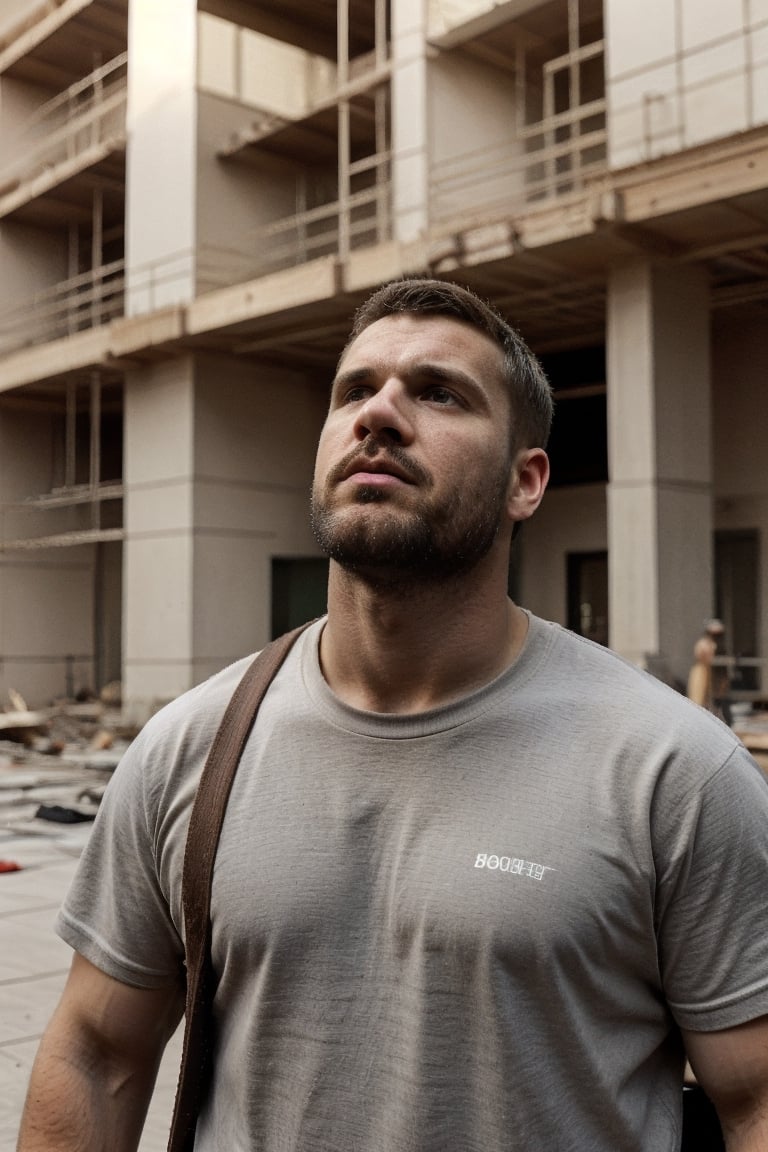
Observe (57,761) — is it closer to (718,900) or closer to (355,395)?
(355,395)

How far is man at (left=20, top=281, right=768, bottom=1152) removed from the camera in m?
1.76

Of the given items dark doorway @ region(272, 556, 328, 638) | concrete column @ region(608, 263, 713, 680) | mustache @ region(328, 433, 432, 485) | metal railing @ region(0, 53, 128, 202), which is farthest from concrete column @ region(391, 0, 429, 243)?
mustache @ region(328, 433, 432, 485)

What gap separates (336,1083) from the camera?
5.98ft

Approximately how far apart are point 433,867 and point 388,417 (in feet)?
2.49

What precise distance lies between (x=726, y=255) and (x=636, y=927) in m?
15.1

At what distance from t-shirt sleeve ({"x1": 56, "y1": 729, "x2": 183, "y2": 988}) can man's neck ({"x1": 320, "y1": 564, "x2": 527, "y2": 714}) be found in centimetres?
42

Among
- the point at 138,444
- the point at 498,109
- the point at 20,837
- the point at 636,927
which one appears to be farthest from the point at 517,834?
the point at 138,444

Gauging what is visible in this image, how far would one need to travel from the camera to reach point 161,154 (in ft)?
69.8

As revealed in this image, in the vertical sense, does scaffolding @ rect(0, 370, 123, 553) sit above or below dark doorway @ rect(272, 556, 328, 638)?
above

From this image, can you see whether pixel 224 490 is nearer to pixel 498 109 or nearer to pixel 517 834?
pixel 498 109

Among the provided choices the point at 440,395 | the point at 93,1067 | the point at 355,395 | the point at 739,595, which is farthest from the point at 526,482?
the point at 739,595

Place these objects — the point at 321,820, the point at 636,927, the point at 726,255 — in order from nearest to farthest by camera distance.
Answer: the point at 636,927 < the point at 321,820 < the point at 726,255

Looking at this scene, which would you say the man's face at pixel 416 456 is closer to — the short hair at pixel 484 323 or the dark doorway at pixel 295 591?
the short hair at pixel 484 323

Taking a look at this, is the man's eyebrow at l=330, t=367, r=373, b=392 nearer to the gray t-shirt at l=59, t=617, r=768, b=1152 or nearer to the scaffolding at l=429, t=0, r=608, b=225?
the gray t-shirt at l=59, t=617, r=768, b=1152
